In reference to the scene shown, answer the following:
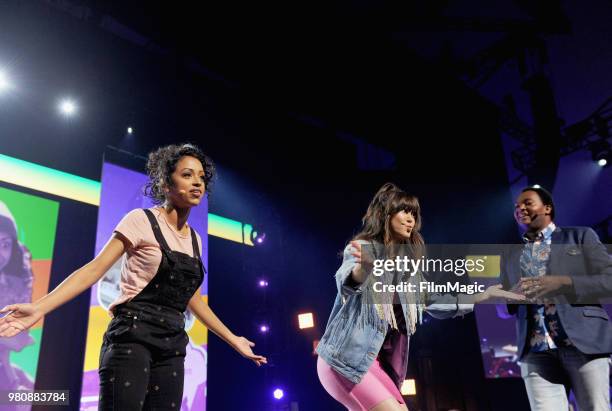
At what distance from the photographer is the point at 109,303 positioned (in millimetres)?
5102

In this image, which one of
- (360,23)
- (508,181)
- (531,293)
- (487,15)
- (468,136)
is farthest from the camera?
(508,181)

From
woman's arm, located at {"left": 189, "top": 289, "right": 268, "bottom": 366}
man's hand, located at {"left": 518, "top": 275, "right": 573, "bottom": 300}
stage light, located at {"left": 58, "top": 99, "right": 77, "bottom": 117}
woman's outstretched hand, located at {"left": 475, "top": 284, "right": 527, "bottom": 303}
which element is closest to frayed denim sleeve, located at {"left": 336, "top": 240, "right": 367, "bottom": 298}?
woman's arm, located at {"left": 189, "top": 289, "right": 268, "bottom": 366}

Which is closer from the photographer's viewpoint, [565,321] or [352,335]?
[352,335]

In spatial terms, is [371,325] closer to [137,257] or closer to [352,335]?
[352,335]

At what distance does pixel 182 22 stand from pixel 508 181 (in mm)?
5528

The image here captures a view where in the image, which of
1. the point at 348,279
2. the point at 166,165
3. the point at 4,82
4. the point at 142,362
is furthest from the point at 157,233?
the point at 4,82

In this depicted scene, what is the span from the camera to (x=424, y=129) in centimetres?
665

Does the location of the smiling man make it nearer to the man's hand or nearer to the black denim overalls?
the man's hand

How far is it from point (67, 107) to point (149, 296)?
476 cm

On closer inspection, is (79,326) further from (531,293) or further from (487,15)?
(487,15)

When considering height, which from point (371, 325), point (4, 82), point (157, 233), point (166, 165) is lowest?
point (371, 325)

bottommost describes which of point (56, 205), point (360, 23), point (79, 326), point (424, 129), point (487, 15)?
point (79, 326)

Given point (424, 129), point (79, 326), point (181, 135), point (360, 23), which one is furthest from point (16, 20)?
point (424, 129)

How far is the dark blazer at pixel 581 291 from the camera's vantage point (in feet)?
7.11
